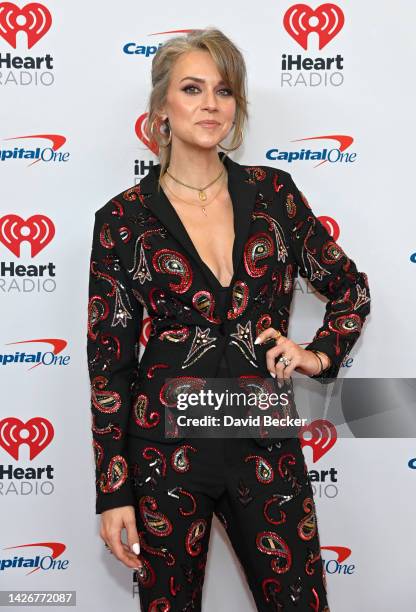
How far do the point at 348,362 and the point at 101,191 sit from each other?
35.3 inches

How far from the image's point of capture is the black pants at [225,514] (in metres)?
1.70

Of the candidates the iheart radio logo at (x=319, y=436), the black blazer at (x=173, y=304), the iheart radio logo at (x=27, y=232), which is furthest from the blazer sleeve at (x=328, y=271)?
the iheart radio logo at (x=27, y=232)

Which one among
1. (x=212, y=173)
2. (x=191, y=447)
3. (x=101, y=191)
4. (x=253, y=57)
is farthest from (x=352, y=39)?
(x=191, y=447)

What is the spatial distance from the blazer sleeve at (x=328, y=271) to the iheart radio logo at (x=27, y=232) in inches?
30.3

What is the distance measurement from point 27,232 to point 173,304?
730 millimetres

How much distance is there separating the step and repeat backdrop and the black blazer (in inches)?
17.2

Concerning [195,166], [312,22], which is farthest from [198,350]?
[312,22]

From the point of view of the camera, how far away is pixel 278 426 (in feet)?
5.74

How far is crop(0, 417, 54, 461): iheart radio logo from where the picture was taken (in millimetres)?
2377

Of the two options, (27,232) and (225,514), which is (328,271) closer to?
(225,514)

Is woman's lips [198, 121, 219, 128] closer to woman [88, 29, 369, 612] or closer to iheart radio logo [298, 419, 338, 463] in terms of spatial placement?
woman [88, 29, 369, 612]

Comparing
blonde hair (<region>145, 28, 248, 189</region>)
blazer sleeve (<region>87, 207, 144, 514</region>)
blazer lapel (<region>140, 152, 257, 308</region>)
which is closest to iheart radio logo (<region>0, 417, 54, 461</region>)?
blazer sleeve (<region>87, 207, 144, 514</region>)

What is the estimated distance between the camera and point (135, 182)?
7.50ft

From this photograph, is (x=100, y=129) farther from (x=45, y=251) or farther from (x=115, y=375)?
(x=115, y=375)
